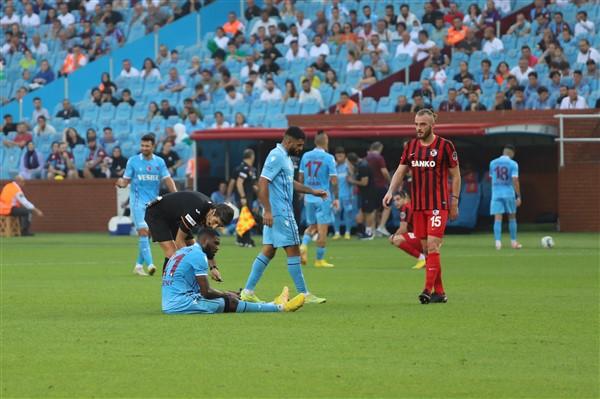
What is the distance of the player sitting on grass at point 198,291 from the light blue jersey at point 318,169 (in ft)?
29.7

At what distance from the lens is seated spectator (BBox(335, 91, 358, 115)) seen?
1293 inches

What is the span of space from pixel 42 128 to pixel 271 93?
7.31 m

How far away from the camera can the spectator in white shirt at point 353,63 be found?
3462 centimetres

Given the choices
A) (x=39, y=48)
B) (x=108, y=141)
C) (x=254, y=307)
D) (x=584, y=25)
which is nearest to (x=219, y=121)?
(x=108, y=141)

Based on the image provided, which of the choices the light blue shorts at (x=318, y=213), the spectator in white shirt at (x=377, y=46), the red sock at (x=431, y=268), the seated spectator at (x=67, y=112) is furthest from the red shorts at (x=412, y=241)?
the seated spectator at (x=67, y=112)

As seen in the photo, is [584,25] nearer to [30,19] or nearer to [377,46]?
[377,46]

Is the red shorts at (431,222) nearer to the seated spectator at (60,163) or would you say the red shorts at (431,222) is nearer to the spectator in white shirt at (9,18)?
the seated spectator at (60,163)

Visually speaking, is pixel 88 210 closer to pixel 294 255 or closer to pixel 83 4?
pixel 83 4

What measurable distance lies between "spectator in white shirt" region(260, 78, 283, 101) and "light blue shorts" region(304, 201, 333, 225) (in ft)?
38.4

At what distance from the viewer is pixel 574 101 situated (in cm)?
3078

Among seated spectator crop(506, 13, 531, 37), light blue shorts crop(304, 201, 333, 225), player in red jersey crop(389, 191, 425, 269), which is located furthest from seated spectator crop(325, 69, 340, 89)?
player in red jersey crop(389, 191, 425, 269)

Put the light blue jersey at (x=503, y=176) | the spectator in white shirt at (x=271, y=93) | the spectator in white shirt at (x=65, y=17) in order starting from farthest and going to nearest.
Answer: the spectator in white shirt at (x=65, y=17) < the spectator in white shirt at (x=271, y=93) < the light blue jersey at (x=503, y=176)

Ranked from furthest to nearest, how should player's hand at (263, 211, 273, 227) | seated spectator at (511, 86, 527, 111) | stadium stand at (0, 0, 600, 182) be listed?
stadium stand at (0, 0, 600, 182), seated spectator at (511, 86, 527, 111), player's hand at (263, 211, 273, 227)

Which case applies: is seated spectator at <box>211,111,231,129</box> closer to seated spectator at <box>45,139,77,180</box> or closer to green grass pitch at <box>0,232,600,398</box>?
seated spectator at <box>45,139,77,180</box>
